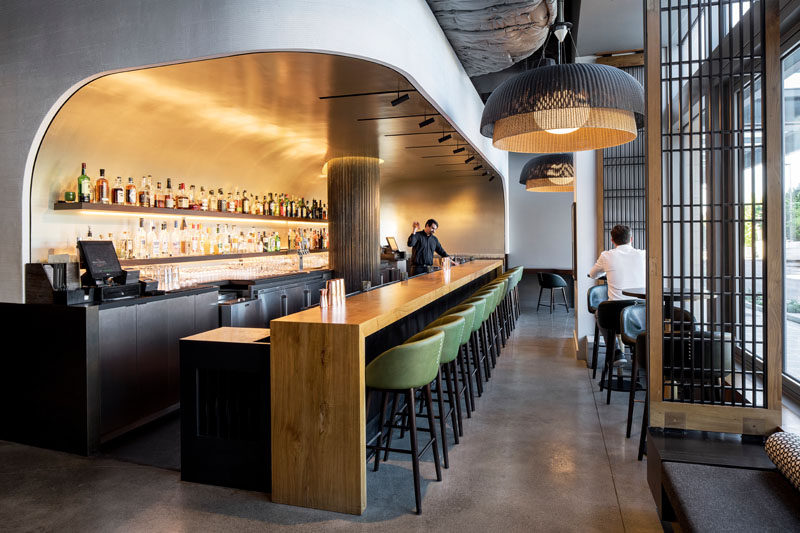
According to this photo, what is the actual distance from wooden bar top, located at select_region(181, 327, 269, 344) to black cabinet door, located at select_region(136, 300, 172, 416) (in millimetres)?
1027

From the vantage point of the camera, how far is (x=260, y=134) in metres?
6.19

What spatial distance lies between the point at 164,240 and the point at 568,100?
4.44 meters

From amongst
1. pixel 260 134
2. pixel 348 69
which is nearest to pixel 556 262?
pixel 260 134

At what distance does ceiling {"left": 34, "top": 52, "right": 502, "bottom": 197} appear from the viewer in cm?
393

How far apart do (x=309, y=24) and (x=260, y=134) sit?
296cm

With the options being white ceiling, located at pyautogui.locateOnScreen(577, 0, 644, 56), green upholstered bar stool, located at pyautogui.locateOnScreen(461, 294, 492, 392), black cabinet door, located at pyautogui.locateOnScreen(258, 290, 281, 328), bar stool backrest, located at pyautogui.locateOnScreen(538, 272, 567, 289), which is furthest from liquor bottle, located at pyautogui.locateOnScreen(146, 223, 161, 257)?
bar stool backrest, located at pyautogui.locateOnScreen(538, 272, 567, 289)

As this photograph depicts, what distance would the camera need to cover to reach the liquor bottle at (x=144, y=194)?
5105mm

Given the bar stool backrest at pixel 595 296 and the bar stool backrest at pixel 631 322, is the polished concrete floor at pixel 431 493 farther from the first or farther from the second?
the bar stool backrest at pixel 595 296

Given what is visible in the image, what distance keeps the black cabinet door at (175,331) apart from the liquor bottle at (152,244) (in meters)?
1.27

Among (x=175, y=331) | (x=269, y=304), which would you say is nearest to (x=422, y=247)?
(x=269, y=304)

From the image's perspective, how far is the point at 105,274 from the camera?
3.88m

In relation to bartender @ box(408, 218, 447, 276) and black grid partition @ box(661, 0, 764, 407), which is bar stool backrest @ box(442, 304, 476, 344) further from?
bartender @ box(408, 218, 447, 276)

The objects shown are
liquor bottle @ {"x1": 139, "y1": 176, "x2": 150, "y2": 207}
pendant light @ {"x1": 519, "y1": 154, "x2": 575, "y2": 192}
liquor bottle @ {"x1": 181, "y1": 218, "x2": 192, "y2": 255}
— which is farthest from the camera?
pendant light @ {"x1": 519, "y1": 154, "x2": 575, "y2": 192}

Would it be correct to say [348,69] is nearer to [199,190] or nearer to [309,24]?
[309,24]
